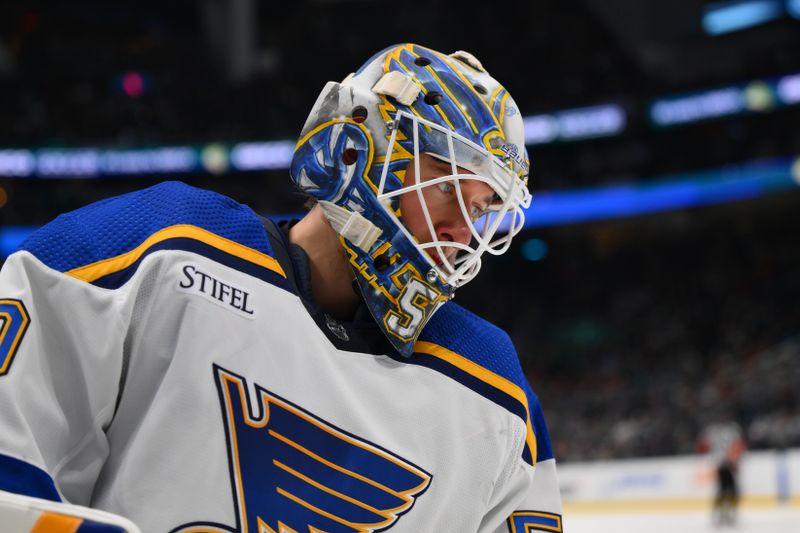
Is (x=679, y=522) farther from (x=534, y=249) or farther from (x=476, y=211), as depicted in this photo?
(x=534, y=249)

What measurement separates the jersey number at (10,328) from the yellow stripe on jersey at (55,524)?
0.58 feet

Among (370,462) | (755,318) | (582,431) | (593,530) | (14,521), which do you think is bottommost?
(14,521)

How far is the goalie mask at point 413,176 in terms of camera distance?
1.37 metres

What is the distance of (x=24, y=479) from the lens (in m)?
1.05

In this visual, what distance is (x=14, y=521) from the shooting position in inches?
39.0

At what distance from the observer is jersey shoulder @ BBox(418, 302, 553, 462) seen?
1.46 metres

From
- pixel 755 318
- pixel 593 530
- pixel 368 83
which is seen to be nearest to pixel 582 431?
pixel 755 318

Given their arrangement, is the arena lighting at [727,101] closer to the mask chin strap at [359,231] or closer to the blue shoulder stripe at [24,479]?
the mask chin strap at [359,231]

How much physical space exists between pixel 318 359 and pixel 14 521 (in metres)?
0.45

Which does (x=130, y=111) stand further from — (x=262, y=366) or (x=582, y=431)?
(x=262, y=366)

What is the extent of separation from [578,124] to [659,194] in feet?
6.46

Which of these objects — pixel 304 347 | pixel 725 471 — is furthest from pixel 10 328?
pixel 725 471

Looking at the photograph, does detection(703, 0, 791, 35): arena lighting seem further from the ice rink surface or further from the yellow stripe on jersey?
the yellow stripe on jersey

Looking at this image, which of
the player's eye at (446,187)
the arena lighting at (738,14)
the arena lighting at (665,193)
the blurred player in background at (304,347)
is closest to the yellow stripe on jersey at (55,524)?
the blurred player in background at (304,347)
